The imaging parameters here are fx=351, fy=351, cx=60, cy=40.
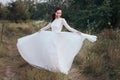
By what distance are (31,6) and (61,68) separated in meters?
18.8

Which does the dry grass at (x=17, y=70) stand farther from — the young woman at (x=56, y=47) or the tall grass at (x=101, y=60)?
the tall grass at (x=101, y=60)

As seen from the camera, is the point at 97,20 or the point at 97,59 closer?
the point at 97,59

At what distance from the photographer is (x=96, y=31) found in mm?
15055

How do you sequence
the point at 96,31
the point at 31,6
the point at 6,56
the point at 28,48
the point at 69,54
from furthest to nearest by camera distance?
the point at 31,6 < the point at 96,31 < the point at 6,56 < the point at 28,48 < the point at 69,54

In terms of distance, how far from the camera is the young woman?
750 centimetres

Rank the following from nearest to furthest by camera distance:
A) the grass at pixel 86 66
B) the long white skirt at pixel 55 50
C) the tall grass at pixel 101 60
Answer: the grass at pixel 86 66, the long white skirt at pixel 55 50, the tall grass at pixel 101 60

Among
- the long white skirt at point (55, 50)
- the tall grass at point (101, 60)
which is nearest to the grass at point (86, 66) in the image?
the tall grass at point (101, 60)

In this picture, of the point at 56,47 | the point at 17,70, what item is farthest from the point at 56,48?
the point at 17,70

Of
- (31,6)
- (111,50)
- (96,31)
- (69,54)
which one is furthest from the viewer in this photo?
(31,6)

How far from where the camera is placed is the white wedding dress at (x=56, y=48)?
750cm

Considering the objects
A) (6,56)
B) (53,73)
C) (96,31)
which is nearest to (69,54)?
(53,73)

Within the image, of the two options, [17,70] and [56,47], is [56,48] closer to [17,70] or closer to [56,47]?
[56,47]

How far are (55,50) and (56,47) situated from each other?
7 centimetres

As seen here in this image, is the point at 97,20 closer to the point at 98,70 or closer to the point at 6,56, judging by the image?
the point at 6,56
